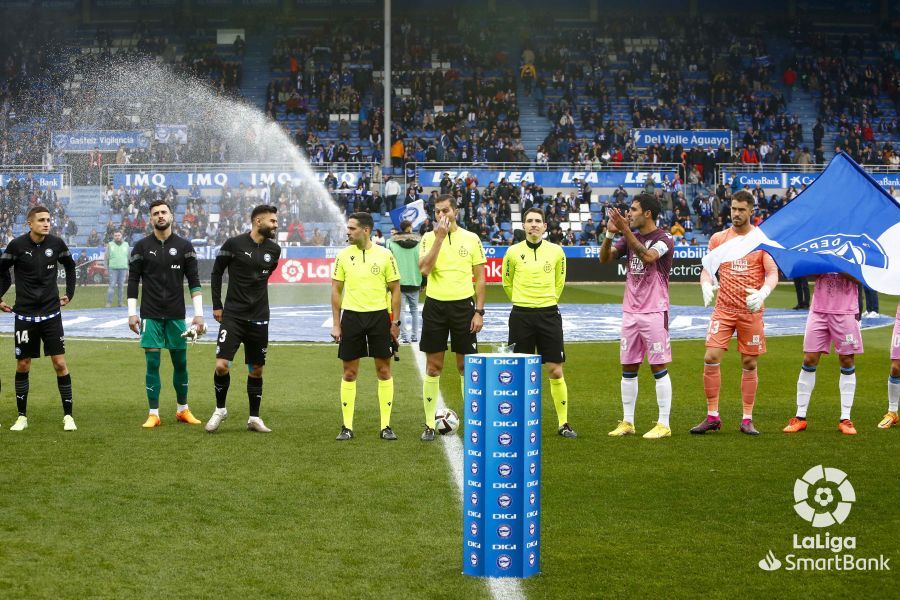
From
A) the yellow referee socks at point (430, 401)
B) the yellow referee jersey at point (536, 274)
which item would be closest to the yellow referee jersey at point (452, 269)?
the yellow referee jersey at point (536, 274)

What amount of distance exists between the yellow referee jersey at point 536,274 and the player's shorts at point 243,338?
2395 millimetres

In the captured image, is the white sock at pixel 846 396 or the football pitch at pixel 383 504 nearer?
the football pitch at pixel 383 504

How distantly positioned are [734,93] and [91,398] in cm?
4049

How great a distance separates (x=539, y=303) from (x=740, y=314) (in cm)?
187

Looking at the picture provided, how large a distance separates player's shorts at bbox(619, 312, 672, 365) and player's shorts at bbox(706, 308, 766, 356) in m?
0.52

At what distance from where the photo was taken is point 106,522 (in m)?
7.01

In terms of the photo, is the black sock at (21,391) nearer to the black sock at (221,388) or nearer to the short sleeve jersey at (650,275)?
the black sock at (221,388)

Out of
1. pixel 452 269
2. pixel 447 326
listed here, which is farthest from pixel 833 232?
pixel 447 326

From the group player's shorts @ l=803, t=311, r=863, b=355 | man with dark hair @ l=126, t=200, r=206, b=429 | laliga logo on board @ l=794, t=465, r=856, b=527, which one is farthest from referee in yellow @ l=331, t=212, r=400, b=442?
player's shorts @ l=803, t=311, r=863, b=355

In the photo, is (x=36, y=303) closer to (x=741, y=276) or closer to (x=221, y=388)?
(x=221, y=388)

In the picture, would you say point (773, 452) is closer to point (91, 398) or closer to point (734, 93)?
point (91, 398)

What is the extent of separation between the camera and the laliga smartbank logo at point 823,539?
20.0 ft

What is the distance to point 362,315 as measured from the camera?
10.0 m

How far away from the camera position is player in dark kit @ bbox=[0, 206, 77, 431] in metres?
10.5
